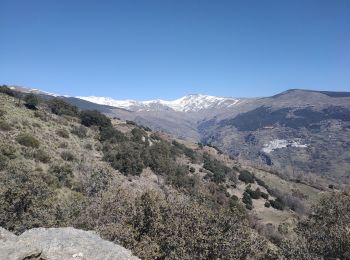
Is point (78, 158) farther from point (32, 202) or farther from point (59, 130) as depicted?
point (32, 202)

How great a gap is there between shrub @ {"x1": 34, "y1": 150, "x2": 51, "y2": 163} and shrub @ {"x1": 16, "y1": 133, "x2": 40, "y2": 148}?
2596mm

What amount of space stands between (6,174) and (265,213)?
64.7m

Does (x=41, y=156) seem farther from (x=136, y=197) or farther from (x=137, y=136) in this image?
(x=137, y=136)

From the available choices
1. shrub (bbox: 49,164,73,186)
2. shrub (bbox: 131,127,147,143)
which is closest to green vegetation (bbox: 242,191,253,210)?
shrub (bbox: 131,127,147,143)

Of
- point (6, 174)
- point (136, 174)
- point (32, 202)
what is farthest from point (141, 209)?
point (136, 174)

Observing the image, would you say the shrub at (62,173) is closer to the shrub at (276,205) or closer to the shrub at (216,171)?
the shrub at (216,171)

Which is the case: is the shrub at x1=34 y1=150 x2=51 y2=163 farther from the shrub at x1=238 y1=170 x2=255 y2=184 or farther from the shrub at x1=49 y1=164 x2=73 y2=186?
the shrub at x1=238 y1=170 x2=255 y2=184

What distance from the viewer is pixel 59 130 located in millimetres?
83312

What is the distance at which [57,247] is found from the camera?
21.2 m

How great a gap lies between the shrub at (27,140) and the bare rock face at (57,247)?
48.1 m

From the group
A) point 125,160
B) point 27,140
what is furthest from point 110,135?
point 27,140

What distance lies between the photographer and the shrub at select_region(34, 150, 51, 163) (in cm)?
6582

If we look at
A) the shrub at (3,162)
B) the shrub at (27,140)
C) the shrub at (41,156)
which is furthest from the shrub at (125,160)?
the shrub at (3,162)

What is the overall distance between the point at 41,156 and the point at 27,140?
4.77 metres
